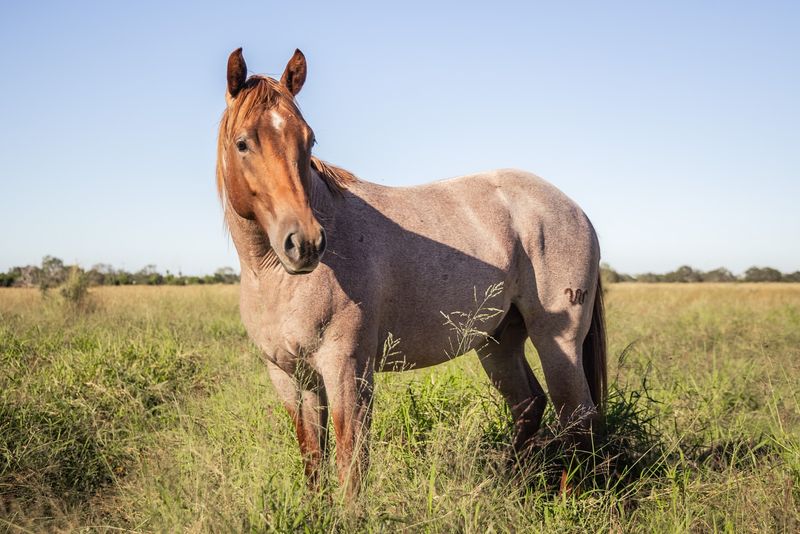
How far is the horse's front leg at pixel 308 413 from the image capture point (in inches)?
108

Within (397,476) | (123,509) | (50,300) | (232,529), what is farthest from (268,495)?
(50,300)

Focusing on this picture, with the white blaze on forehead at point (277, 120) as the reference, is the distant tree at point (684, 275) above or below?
below

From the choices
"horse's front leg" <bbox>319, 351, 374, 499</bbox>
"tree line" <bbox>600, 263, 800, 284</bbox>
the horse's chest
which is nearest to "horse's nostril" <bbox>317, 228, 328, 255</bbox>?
the horse's chest

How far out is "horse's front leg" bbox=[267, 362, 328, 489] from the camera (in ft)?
8.98

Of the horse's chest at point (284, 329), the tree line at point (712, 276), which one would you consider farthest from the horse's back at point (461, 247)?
the tree line at point (712, 276)

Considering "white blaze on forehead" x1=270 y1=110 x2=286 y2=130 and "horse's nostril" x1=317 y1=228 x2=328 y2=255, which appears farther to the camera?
"white blaze on forehead" x1=270 y1=110 x2=286 y2=130

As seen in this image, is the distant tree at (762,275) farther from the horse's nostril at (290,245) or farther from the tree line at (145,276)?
the horse's nostril at (290,245)

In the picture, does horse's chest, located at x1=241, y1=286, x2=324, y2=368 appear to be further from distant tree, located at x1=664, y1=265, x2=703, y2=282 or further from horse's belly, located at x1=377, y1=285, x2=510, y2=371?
distant tree, located at x1=664, y1=265, x2=703, y2=282

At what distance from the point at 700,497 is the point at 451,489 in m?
1.66

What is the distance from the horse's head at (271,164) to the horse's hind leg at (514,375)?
191cm

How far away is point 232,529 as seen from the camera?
194 centimetres

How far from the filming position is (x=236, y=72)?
2.50m

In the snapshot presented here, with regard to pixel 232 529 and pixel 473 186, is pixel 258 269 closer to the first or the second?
pixel 232 529

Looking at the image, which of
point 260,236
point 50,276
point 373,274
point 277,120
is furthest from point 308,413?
point 50,276
